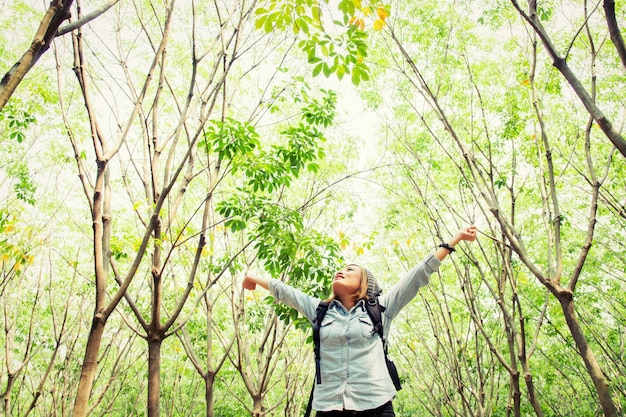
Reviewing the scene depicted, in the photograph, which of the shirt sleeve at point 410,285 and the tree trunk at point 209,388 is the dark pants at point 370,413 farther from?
the tree trunk at point 209,388

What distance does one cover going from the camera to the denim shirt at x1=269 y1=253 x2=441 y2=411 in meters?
2.00

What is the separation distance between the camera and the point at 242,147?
3.43m

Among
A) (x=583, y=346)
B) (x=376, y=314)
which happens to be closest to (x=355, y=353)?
(x=376, y=314)

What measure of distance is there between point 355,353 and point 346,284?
0.39 meters

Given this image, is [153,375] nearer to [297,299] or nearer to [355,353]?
[297,299]

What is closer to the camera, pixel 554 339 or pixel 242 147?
pixel 242 147

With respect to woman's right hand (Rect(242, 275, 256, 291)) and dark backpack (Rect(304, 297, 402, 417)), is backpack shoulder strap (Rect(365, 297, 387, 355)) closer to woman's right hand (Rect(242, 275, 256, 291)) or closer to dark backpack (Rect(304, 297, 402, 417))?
dark backpack (Rect(304, 297, 402, 417))

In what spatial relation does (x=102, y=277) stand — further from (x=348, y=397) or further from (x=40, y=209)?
(x=40, y=209)

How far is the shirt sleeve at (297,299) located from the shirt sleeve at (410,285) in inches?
15.9

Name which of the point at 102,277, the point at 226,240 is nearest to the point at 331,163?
the point at 226,240

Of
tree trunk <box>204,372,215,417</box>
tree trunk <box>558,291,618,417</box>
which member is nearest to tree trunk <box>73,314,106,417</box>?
tree trunk <box>558,291,618,417</box>

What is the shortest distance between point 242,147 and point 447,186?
5.16 m

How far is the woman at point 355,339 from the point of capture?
199 centimetres

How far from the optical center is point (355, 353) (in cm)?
211
